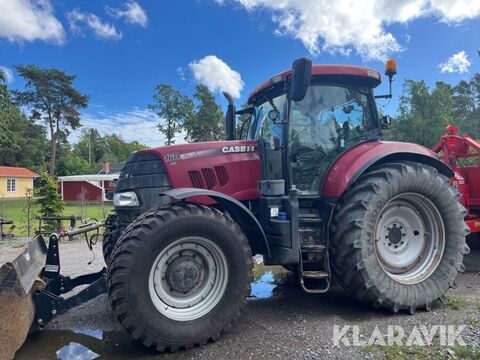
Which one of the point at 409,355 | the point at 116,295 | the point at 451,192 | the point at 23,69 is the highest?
the point at 23,69

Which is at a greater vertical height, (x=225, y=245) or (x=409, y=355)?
(x=225, y=245)

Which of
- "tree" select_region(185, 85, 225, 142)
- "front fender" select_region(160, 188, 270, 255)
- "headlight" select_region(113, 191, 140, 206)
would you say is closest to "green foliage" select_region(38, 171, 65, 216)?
"headlight" select_region(113, 191, 140, 206)

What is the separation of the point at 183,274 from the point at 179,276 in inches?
1.6

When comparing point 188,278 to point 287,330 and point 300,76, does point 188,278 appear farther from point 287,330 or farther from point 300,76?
point 300,76

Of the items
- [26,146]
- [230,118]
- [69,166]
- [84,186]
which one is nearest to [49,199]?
[230,118]

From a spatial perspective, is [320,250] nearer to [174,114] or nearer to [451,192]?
[451,192]

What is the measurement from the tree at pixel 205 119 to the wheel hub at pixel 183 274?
146ft

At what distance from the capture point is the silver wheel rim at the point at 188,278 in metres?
3.46

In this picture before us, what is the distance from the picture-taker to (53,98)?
44.7 meters

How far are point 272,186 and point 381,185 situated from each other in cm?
117

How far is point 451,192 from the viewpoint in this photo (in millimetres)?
4582

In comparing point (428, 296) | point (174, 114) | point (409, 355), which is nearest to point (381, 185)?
point (428, 296)

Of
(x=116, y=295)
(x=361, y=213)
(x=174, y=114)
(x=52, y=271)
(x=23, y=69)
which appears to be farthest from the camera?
(x=174, y=114)

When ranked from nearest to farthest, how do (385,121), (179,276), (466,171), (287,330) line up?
(179,276), (287,330), (385,121), (466,171)
